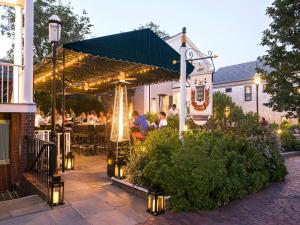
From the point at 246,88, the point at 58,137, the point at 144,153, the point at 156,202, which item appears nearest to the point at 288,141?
the point at 144,153

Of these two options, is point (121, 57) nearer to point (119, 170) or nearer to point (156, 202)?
point (119, 170)

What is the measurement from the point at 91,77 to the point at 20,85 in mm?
4738

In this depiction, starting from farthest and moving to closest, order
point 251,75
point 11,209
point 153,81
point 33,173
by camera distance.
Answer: point 251,75, point 153,81, point 33,173, point 11,209

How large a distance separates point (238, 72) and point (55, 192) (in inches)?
1009

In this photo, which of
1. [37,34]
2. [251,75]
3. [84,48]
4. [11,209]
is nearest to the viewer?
[11,209]

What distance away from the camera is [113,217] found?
4844mm

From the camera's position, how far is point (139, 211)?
203 inches

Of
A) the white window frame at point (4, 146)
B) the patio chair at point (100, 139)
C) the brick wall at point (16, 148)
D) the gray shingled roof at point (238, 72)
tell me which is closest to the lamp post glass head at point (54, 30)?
the brick wall at point (16, 148)

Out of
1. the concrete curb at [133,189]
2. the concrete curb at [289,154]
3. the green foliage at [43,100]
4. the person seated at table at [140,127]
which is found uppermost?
the green foliage at [43,100]

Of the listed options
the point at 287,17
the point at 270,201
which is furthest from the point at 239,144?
the point at 287,17

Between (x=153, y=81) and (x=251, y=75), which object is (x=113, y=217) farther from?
(x=251, y=75)

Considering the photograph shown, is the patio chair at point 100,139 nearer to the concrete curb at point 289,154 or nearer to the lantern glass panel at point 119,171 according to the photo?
the lantern glass panel at point 119,171

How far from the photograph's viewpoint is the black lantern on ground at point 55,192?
5277 millimetres

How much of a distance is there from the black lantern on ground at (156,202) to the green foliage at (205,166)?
23 cm
